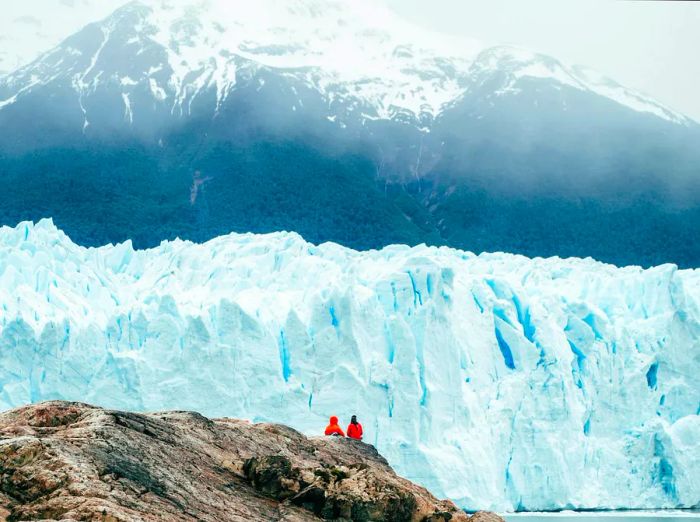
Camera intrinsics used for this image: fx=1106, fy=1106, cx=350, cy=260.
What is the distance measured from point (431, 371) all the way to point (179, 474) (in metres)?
18.9

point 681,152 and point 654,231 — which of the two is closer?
point 654,231

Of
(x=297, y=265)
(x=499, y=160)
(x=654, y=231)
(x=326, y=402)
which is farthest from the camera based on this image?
(x=499, y=160)

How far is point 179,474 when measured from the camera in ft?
21.2

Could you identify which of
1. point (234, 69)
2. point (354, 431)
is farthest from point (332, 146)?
point (354, 431)

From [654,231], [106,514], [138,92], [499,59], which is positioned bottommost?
[106,514]

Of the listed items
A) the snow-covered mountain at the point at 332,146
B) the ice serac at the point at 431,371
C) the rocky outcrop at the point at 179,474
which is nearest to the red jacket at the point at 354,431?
the rocky outcrop at the point at 179,474

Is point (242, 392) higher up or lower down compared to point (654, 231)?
lower down

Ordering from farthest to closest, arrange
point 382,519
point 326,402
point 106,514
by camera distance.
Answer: point 326,402 < point 382,519 < point 106,514

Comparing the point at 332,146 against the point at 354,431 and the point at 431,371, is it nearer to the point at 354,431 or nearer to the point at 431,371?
the point at 431,371

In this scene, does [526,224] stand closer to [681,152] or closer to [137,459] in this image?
[681,152]

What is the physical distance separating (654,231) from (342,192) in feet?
64.4

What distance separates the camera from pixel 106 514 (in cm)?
546

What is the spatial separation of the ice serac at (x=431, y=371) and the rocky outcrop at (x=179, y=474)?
53.5 feet

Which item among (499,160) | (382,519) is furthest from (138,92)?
(382,519)
